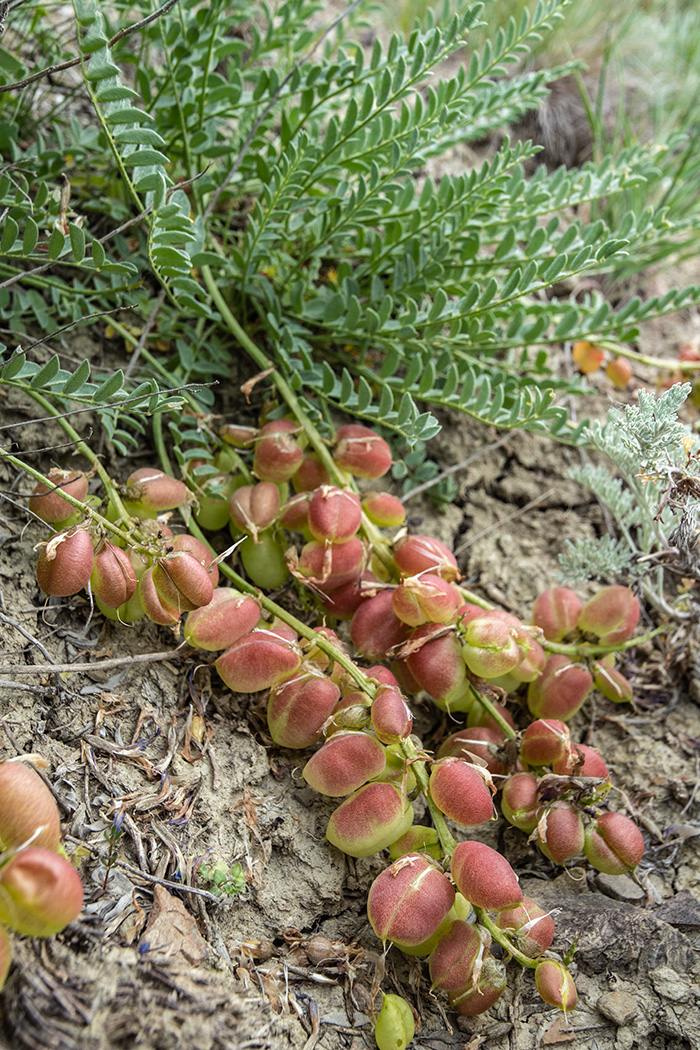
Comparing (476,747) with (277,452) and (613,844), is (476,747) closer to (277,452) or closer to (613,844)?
(613,844)

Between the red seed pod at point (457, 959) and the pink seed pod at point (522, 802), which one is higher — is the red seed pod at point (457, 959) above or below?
above

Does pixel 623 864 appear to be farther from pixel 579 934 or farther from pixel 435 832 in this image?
pixel 435 832

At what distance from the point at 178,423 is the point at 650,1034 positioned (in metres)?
1.57

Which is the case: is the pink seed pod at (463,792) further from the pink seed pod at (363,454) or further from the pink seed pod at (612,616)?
the pink seed pod at (363,454)

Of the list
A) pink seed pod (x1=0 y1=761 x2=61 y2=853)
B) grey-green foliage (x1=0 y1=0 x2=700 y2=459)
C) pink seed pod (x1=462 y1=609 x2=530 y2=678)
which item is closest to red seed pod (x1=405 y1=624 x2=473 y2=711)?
pink seed pod (x1=462 y1=609 x2=530 y2=678)

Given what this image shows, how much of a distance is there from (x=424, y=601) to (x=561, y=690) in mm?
390

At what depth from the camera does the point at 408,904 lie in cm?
122

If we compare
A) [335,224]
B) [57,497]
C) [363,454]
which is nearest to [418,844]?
[363,454]

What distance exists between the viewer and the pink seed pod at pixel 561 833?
141 centimetres

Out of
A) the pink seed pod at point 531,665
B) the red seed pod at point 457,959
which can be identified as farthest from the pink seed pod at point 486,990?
the pink seed pod at point 531,665

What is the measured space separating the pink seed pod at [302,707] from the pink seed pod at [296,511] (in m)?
0.35

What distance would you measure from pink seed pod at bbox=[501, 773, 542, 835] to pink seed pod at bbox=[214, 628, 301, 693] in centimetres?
48

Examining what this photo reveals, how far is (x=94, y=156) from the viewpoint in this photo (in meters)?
1.91

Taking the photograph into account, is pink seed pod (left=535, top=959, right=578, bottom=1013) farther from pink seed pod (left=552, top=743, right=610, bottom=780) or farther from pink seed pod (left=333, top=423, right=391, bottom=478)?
pink seed pod (left=333, top=423, right=391, bottom=478)
